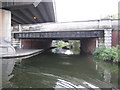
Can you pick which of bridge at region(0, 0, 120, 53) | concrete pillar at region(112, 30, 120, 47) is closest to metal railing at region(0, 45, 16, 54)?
bridge at region(0, 0, 120, 53)

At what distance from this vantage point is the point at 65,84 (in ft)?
14.6

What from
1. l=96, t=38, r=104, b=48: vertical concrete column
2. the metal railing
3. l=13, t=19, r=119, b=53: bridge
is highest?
l=13, t=19, r=119, b=53: bridge

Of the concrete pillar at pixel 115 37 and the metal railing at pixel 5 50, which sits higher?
the concrete pillar at pixel 115 37

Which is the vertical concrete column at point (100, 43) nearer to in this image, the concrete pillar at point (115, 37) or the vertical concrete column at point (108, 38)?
the vertical concrete column at point (108, 38)

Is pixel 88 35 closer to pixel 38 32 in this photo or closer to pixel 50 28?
pixel 50 28

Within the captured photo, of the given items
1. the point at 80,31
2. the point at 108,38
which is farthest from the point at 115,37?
the point at 80,31

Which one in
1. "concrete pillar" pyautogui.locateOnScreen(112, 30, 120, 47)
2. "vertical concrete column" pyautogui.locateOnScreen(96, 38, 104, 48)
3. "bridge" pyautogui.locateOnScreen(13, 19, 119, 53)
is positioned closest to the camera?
"concrete pillar" pyautogui.locateOnScreen(112, 30, 120, 47)

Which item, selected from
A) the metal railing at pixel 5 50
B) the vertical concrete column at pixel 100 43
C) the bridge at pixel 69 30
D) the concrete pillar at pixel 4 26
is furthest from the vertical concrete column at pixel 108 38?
the concrete pillar at pixel 4 26

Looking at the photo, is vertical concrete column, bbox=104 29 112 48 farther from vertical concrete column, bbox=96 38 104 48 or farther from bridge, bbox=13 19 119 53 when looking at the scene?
vertical concrete column, bbox=96 38 104 48

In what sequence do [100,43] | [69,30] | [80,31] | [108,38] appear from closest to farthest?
[108,38]
[100,43]
[80,31]
[69,30]

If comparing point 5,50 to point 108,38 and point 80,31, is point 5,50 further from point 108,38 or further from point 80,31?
point 108,38

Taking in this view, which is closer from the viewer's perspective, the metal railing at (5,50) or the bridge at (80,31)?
the metal railing at (5,50)

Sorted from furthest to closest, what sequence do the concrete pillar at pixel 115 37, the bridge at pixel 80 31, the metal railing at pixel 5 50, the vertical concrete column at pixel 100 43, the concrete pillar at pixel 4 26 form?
the concrete pillar at pixel 4 26 → the vertical concrete column at pixel 100 43 → the bridge at pixel 80 31 → the concrete pillar at pixel 115 37 → the metal railing at pixel 5 50

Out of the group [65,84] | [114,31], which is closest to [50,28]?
[114,31]
